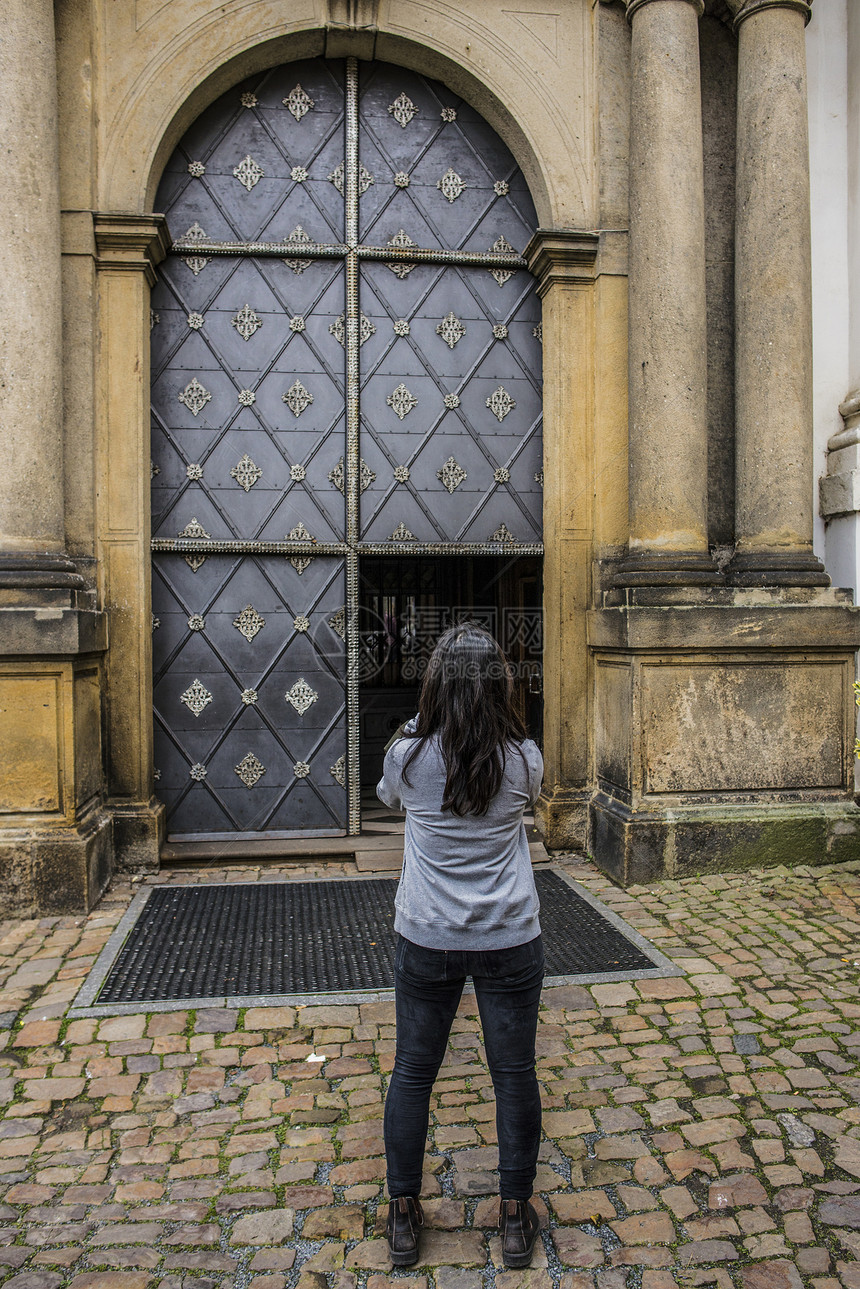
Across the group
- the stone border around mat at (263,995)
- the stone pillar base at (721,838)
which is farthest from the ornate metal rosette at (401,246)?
the stone border around mat at (263,995)

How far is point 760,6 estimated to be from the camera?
5.39 meters

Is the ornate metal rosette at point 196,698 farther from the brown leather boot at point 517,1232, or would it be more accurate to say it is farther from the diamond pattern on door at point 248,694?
the brown leather boot at point 517,1232

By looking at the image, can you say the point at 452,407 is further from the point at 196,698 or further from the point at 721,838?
the point at 721,838

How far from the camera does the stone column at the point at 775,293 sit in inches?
210

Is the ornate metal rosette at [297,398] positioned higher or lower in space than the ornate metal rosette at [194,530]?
higher

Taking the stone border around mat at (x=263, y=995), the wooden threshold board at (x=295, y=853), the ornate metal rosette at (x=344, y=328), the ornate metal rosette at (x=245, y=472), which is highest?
the ornate metal rosette at (x=344, y=328)

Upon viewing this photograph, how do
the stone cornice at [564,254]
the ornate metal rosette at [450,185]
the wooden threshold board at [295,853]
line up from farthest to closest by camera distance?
the ornate metal rosette at [450,185], the stone cornice at [564,254], the wooden threshold board at [295,853]

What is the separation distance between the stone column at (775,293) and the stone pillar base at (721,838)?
4.64 ft

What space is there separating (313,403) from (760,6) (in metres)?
3.68

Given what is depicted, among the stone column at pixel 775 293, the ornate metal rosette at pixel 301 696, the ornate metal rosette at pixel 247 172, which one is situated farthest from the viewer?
the ornate metal rosette at pixel 301 696

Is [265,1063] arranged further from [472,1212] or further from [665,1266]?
[665,1266]

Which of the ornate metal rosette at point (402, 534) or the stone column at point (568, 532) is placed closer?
the stone column at point (568, 532)

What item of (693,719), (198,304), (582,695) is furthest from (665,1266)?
(198,304)

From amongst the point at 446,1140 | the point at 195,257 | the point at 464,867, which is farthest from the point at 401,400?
the point at 446,1140
